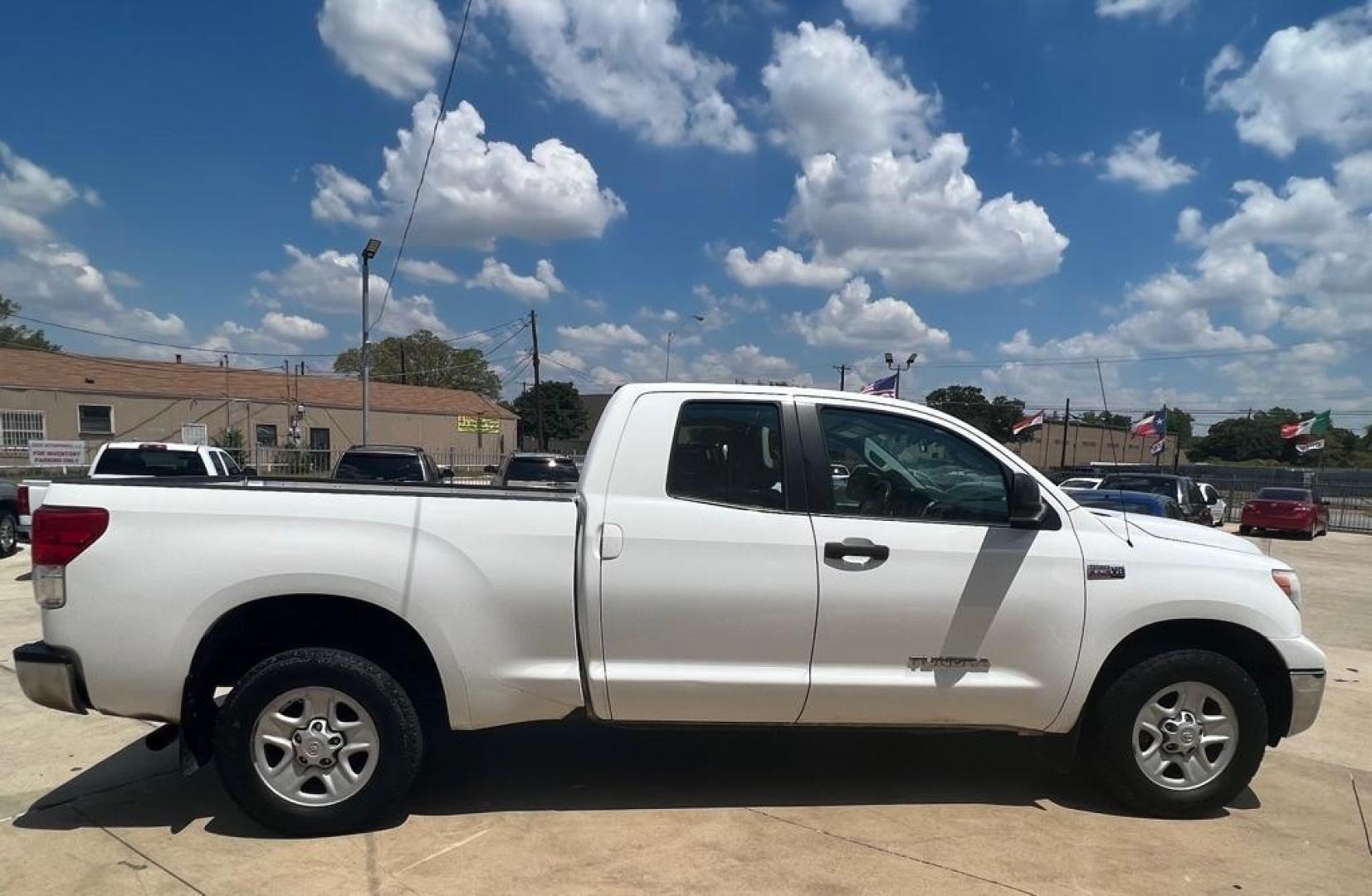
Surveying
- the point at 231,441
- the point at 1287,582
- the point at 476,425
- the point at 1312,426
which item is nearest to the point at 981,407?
the point at 1312,426

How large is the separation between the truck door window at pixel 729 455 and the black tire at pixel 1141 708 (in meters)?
1.83

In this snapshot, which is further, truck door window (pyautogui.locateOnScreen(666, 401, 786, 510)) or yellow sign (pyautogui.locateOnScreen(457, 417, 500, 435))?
yellow sign (pyautogui.locateOnScreen(457, 417, 500, 435))

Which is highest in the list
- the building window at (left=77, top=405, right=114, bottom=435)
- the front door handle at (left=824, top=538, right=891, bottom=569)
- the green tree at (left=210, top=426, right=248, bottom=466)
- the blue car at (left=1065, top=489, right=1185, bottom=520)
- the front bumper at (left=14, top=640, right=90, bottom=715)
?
the building window at (left=77, top=405, right=114, bottom=435)

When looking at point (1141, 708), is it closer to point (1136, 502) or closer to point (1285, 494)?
point (1136, 502)

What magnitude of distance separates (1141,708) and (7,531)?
49.0 ft

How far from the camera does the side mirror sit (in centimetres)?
374

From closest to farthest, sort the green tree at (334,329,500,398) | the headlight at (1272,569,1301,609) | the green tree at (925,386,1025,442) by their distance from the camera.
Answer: the headlight at (1272,569,1301,609)
the green tree at (925,386,1025,442)
the green tree at (334,329,500,398)

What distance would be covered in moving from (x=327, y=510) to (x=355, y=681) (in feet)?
2.41

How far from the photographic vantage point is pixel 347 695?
3.57m

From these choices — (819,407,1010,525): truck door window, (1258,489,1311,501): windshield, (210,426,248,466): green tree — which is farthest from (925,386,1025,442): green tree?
(819,407,1010,525): truck door window

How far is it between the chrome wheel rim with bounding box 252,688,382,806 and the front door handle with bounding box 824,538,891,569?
82.8 inches

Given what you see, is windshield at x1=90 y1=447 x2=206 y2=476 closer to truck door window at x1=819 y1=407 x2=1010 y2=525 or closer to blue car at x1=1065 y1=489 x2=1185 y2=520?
truck door window at x1=819 y1=407 x2=1010 y2=525

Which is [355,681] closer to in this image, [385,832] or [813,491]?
[385,832]

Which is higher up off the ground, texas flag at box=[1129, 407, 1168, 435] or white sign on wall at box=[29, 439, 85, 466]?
texas flag at box=[1129, 407, 1168, 435]
